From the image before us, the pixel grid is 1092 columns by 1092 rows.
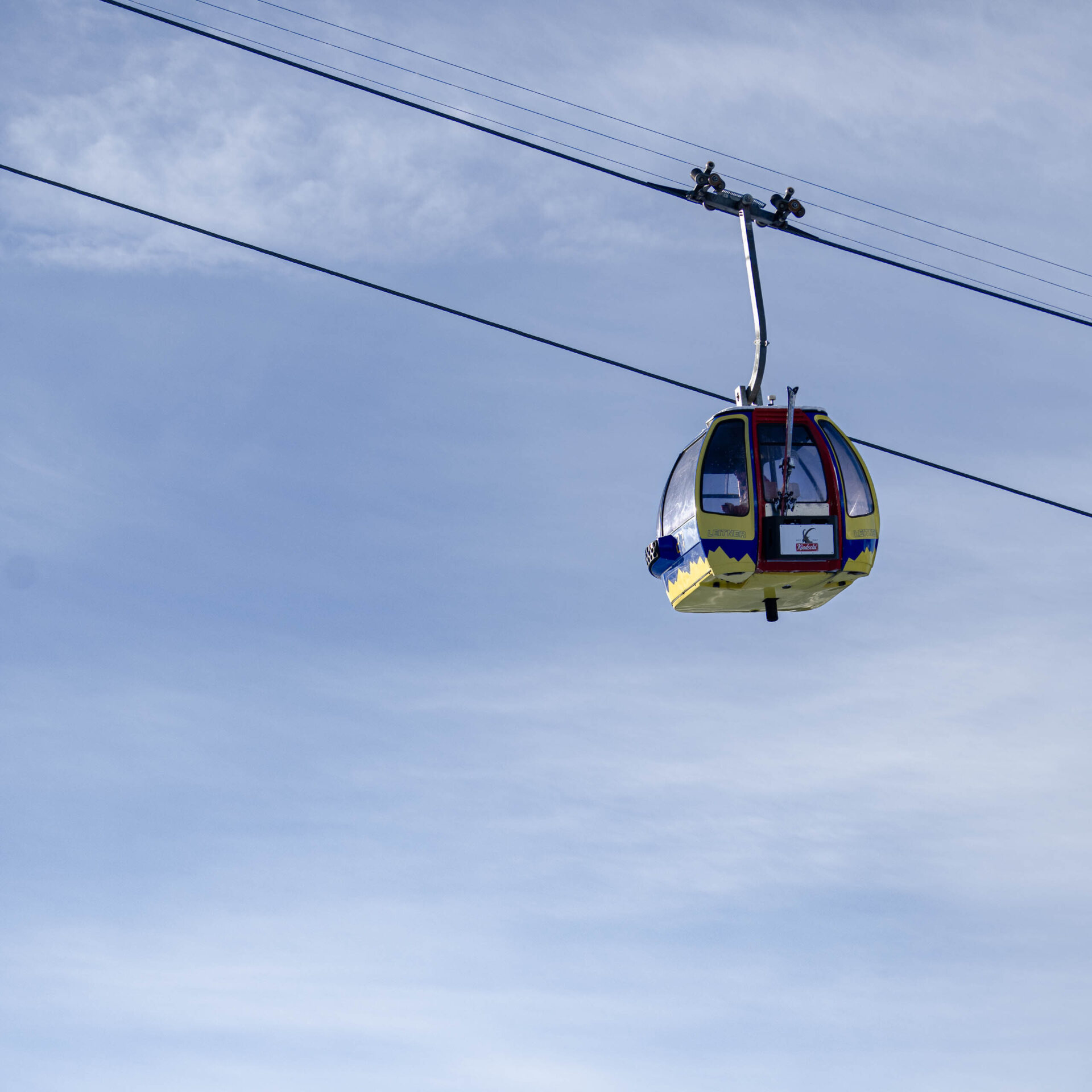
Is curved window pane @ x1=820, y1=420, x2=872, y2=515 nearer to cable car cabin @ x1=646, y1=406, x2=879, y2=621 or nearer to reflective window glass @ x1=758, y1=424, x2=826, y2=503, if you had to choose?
cable car cabin @ x1=646, y1=406, x2=879, y2=621

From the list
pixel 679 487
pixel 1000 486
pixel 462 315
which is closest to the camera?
pixel 462 315

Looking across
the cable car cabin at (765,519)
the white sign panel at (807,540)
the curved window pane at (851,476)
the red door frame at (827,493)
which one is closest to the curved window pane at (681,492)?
the cable car cabin at (765,519)

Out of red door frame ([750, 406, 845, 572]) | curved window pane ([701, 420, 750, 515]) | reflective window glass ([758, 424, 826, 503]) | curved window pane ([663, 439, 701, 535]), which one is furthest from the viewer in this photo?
curved window pane ([663, 439, 701, 535])

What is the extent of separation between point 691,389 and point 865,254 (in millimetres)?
2357

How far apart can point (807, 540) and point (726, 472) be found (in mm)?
1177

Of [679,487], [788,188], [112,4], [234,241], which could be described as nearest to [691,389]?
[679,487]

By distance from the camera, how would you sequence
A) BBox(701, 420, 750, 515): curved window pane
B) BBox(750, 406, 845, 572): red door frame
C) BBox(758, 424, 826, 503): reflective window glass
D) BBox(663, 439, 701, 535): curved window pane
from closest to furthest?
BBox(750, 406, 845, 572): red door frame < BBox(701, 420, 750, 515): curved window pane < BBox(758, 424, 826, 503): reflective window glass < BBox(663, 439, 701, 535): curved window pane

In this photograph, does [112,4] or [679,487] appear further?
[679,487]

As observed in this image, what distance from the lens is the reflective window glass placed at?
1772cm

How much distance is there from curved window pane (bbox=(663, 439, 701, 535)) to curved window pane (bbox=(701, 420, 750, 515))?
6.4 inches

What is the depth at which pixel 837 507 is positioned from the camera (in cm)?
1755

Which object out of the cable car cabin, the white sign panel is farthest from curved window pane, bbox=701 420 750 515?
the white sign panel

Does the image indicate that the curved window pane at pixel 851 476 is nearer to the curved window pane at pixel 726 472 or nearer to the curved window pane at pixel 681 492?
the curved window pane at pixel 726 472

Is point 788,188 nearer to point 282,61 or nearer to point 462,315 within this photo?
point 462,315
